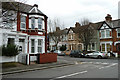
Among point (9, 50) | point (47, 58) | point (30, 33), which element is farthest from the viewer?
point (30, 33)

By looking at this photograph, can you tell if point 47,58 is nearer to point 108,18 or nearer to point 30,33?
point 30,33

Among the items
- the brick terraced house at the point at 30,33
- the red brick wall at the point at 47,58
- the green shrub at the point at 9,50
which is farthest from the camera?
the red brick wall at the point at 47,58

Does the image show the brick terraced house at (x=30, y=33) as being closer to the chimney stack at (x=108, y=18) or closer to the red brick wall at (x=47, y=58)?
the red brick wall at (x=47, y=58)

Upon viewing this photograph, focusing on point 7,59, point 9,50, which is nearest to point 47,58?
point 7,59

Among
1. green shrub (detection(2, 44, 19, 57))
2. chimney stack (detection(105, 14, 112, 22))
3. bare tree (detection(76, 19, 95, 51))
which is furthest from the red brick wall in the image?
chimney stack (detection(105, 14, 112, 22))

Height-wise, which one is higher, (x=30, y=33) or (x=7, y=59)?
(x=30, y=33)

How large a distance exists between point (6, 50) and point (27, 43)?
4004 mm

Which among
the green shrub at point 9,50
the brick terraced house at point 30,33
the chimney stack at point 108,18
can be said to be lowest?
the green shrub at point 9,50

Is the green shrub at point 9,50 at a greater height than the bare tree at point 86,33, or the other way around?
the bare tree at point 86,33

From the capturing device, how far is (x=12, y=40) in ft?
55.4

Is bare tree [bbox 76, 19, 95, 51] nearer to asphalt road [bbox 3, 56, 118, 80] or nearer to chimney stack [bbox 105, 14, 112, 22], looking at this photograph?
chimney stack [bbox 105, 14, 112, 22]

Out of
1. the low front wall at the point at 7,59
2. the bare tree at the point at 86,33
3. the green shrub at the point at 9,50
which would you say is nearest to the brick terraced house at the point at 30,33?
the low front wall at the point at 7,59

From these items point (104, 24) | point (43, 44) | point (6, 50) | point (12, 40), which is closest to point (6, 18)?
point (6, 50)

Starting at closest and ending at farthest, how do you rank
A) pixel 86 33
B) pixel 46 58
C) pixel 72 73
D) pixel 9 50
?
pixel 72 73, pixel 9 50, pixel 46 58, pixel 86 33
